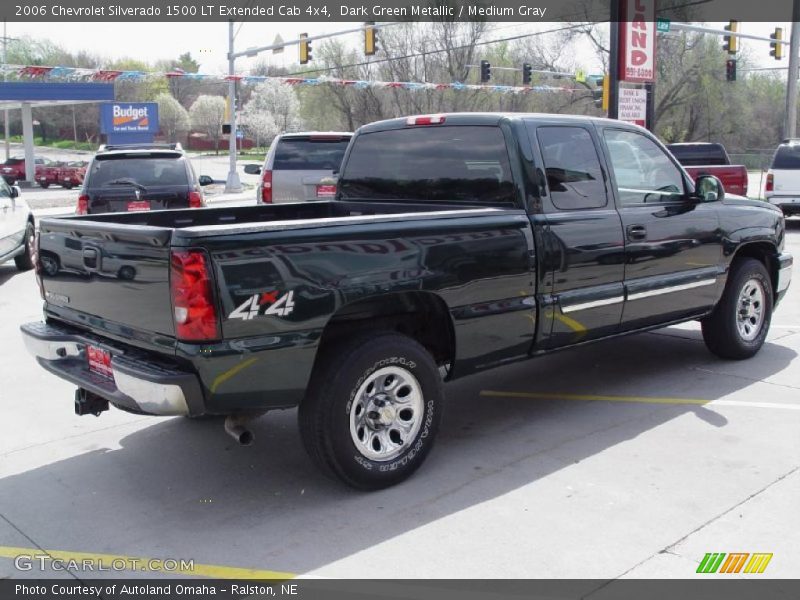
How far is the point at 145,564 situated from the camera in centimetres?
381

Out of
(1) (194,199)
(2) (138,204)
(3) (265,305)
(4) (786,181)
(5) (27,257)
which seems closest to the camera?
(3) (265,305)

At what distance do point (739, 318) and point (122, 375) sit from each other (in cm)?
504

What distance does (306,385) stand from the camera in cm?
425

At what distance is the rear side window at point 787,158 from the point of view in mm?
17594

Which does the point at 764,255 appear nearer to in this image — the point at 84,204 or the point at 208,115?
the point at 84,204

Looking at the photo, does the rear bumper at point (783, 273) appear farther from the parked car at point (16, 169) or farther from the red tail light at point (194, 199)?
the parked car at point (16, 169)

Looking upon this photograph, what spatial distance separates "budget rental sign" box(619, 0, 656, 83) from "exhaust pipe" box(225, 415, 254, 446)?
1250cm

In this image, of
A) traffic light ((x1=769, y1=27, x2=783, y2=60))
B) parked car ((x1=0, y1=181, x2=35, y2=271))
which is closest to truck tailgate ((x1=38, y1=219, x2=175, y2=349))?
parked car ((x1=0, y1=181, x2=35, y2=271))

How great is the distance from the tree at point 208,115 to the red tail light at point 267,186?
77.5 metres

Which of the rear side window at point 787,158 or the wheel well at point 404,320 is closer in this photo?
the wheel well at point 404,320

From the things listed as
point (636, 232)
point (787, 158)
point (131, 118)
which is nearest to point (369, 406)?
point (636, 232)

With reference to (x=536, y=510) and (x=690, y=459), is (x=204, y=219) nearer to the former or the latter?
(x=536, y=510)

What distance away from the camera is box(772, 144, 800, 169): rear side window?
57.7ft

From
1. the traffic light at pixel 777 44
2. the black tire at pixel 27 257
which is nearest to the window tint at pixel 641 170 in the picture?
the black tire at pixel 27 257
